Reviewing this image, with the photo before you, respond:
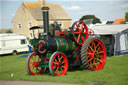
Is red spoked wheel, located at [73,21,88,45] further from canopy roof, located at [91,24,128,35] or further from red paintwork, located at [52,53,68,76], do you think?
canopy roof, located at [91,24,128,35]

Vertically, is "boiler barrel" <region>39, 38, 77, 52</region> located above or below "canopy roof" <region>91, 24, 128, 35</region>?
below

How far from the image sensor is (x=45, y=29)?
10.5 metres

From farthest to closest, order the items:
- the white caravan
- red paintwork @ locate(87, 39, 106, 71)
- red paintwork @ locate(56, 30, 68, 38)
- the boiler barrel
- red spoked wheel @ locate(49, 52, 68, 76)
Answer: the white caravan
red paintwork @ locate(87, 39, 106, 71)
red paintwork @ locate(56, 30, 68, 38)
the boiler barrel
red spoked wheel @ locate(49, 52, 68, 76)

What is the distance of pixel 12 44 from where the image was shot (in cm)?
2491

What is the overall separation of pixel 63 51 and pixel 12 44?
1556 cm

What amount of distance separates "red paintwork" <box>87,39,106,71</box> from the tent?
6.67 meters

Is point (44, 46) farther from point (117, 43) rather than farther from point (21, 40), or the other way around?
point (21, 40)

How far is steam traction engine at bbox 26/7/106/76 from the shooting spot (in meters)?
9.84

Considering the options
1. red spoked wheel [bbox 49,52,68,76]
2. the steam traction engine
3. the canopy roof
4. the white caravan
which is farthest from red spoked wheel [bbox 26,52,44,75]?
the white caravan

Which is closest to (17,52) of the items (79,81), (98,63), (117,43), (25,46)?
(25,46)

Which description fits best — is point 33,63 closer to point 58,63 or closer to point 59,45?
point 58,63

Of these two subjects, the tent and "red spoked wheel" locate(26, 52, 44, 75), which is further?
the tent

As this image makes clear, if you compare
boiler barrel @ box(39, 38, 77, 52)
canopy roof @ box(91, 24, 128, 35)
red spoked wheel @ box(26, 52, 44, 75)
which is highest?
canopy roof @ box(91, 24, 128, 35)

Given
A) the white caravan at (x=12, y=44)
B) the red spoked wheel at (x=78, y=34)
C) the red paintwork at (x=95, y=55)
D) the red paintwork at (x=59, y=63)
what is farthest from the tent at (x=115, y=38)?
the white caravan at (x=12, y=44)
